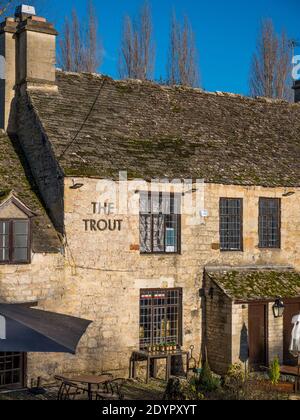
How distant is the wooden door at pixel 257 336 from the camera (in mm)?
21000

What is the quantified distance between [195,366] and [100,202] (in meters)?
5.92

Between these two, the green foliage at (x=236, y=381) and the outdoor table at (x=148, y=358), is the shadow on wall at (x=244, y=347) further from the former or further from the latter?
the outdoor table at (x=148, y=358)

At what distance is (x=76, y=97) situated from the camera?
73.9 feet

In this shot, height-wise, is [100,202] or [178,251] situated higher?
[100,202]

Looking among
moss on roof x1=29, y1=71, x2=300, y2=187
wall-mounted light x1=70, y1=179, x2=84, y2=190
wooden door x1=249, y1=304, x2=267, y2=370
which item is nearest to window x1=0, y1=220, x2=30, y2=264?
wall-mounted light x1=70, y1=179, x2=84, y2=190

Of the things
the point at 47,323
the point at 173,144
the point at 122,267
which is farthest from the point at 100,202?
the point at 47,323

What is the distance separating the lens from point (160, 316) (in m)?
20.7

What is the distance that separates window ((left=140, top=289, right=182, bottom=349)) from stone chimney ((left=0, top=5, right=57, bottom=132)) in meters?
7.12

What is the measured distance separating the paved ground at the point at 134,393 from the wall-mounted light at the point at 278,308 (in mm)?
4210

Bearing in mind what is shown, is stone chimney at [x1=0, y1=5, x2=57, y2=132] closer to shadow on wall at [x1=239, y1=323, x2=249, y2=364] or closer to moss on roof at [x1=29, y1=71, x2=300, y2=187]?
moss on roof at [x1=29, y1=71, x2=300, y2=187]

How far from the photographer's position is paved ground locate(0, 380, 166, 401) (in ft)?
56.3

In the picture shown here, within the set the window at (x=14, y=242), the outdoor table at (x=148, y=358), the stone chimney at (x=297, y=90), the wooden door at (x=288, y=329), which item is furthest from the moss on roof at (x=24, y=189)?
the stone chimney at (x=297, y=90)
